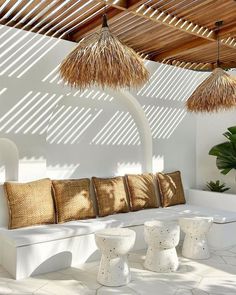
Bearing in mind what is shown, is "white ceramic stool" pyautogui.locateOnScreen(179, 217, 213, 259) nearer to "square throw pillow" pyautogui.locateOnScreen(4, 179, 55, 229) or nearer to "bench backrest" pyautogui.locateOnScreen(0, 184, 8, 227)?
"square throw pillow" pyautogui.locateOnScreen(4, 179, 55, 229)

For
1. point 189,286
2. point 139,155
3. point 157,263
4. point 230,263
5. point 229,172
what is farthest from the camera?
point 229,172

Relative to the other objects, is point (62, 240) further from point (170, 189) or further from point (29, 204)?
point (170, 189)

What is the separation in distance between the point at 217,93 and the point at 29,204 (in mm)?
2982

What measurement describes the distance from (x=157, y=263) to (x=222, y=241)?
4.45 ft

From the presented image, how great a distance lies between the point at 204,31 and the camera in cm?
481

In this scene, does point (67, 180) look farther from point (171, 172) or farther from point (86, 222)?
point (171, 172)

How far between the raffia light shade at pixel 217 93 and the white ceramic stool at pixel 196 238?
1.65 m

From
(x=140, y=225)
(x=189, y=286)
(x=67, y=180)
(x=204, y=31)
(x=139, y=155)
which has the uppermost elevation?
(x=204, y=31)

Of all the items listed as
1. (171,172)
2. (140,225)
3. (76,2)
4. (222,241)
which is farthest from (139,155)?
(76,2)

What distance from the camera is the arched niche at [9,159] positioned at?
4.35 meters

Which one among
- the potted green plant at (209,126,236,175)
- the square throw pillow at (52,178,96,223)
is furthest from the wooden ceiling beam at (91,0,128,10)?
the potted green plant at (209,126,236,175)

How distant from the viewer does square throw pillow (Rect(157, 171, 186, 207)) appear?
5.62 m

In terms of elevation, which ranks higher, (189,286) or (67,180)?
(67,180)

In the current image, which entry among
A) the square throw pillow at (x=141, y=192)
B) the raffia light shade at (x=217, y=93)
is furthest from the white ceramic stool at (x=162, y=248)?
the raffia light shade at (x=217, y=93)
